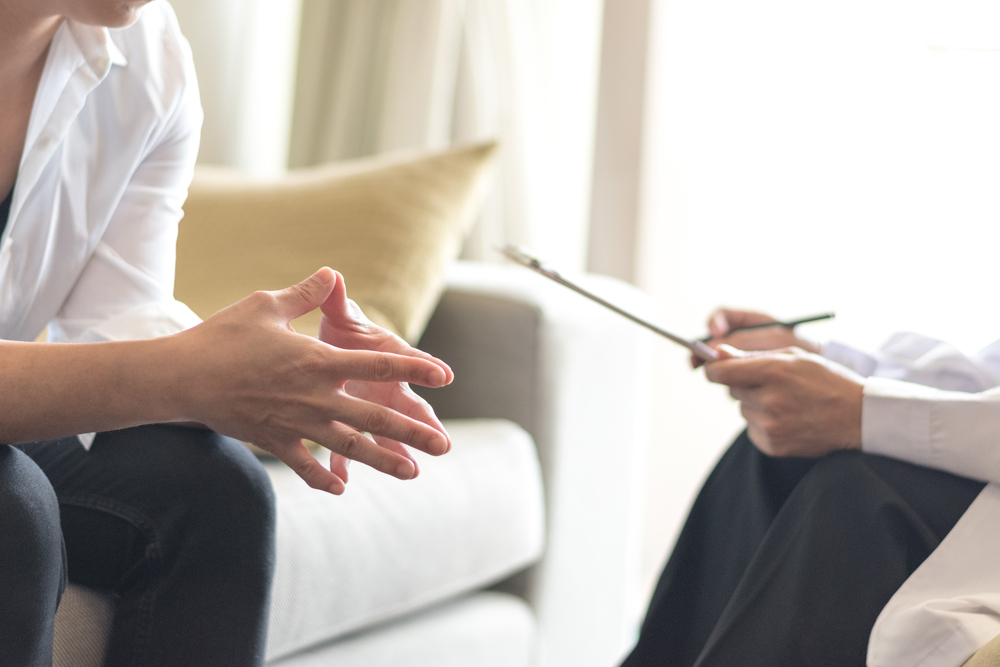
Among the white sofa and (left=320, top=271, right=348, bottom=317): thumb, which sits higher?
(left=320, top=271, right=348, bottom=317): thumb

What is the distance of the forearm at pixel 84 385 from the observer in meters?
0.55

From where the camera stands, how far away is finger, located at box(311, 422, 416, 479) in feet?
1.79

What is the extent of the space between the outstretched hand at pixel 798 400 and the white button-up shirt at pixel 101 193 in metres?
0.49

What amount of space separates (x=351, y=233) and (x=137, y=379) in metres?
0.68

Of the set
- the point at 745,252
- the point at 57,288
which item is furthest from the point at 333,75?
the point at 57,288

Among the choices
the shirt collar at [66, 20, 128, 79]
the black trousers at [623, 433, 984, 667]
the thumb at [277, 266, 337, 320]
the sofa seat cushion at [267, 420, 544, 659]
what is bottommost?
the sofa seat cushion at [267, 420, 544, 659]

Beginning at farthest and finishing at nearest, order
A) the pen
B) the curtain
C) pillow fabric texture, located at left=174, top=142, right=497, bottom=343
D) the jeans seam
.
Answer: the curtain → pillow fabric texture, located at left=174, top=142, right=497, bottom=343 → the pen → the jeans seam

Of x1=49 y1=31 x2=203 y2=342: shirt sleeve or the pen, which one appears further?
the pen

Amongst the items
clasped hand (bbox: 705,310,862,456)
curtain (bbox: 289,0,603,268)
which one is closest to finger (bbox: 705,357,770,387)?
clasped hand (bbox: 705,310,862,456)

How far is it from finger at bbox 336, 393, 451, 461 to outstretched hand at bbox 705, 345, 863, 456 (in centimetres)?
38

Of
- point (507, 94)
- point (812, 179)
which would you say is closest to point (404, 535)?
point (812, 179)

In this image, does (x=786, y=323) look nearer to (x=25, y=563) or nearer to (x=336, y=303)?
(x=336, y=303)

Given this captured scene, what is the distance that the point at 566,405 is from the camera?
1.24 m

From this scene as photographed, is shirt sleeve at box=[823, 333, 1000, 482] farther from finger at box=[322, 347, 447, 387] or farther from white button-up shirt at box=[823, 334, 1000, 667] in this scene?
finger at box=[322, 347, 447, 387]
